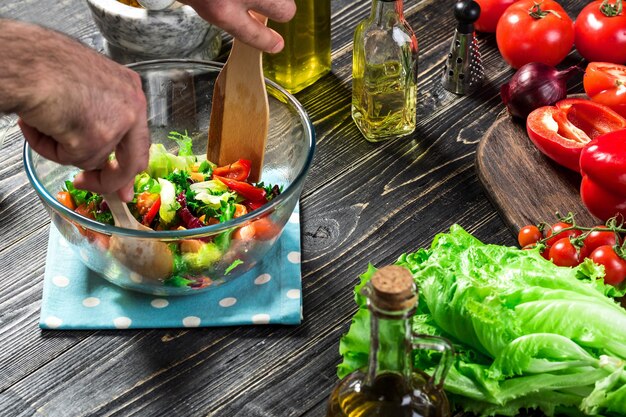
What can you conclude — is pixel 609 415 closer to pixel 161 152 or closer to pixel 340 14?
pixel 161 152

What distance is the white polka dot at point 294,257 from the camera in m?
1.60

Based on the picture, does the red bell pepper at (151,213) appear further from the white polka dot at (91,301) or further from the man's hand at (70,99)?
the man's hand at (70,99)

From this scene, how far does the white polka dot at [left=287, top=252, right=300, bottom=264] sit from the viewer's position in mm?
1603

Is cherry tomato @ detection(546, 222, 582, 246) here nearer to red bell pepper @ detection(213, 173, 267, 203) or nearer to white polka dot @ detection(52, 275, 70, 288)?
red bell pepper @ detection(213, 173, 267, 203)

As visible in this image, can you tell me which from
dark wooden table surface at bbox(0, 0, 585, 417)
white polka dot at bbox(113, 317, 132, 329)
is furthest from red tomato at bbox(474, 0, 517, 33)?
white polka dot at bbox(113, 317, 132, 329)

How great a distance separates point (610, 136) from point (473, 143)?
11.8 inches

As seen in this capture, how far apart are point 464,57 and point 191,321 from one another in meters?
0.84

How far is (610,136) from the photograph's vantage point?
1.64m

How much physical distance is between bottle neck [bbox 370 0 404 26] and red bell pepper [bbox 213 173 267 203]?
43cm

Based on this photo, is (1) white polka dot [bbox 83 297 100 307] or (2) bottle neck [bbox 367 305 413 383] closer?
(2) bottle neck [bbox 367 305 413 383]

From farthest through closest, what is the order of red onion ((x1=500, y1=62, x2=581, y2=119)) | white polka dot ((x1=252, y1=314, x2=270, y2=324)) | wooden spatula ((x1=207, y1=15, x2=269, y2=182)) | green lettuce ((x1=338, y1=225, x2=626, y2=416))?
1. red onion ((x1=500, y1=62, x2=581, y2=119))
2. wooden spatula ((x1=207, y1=15, x2=269, y2=182))
3. white polka dot ((x1=252, y1=314, x2=270, y2=324))
4. green lettuce ((x1=338, y1=225, x2=626, y2=416))

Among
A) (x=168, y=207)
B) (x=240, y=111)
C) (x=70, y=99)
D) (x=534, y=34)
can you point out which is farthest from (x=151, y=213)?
(x=534, y=34)

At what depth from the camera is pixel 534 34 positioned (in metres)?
1.96

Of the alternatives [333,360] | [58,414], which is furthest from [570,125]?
[58,414]
